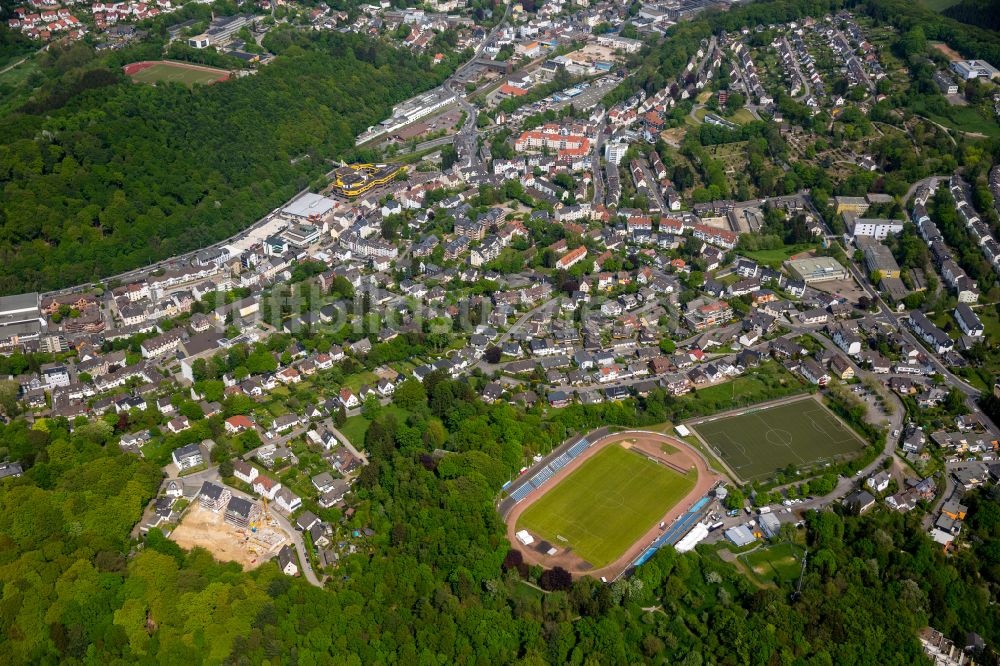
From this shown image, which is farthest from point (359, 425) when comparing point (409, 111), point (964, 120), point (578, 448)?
point (964, 120)

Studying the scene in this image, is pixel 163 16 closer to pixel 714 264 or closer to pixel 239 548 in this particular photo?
pixel 714 264

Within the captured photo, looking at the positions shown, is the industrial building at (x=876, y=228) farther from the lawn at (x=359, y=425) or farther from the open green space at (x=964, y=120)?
the lawn at (x=359, y=425)

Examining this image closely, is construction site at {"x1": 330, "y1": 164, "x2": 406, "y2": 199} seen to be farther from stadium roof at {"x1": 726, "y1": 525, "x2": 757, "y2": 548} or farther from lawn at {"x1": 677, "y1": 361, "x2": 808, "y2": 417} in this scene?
stadium roof at {"x1": 726, "y1": 525, "x2": 757, "y2": 548}

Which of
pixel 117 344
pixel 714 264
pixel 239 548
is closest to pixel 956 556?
pixel 714 264

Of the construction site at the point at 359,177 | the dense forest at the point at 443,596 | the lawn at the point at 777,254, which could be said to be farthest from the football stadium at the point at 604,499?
the construction site at the point at 359,177

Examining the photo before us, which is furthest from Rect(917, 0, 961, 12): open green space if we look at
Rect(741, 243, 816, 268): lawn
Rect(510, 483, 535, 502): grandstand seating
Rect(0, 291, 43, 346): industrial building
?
Rect(0, 291, 43, 346): industrial building

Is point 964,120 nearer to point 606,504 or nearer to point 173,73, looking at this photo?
point 606,504
